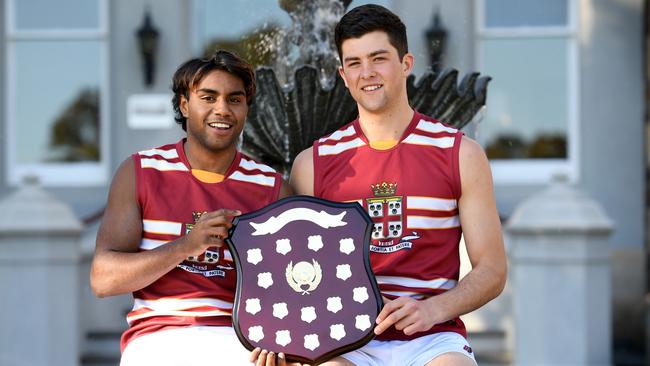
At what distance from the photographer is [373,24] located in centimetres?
308

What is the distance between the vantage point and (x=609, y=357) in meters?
7.63

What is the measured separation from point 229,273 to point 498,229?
0.76m

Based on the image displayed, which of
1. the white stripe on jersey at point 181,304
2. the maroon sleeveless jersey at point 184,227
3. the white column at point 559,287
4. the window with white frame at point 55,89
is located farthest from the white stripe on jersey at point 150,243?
the window with white frame at point 55,89


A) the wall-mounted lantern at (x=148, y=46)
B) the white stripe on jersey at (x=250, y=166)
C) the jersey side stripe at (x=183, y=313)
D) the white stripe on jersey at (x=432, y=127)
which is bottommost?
the jersey side stripe at (x=183, y=313)

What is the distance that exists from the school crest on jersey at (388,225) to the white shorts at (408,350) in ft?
0.83

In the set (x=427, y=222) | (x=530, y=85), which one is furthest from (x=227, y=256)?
(x=530, y=85)

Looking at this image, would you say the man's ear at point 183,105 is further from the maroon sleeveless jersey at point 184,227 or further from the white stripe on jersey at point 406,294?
the white stripe on jersey at point 406,294

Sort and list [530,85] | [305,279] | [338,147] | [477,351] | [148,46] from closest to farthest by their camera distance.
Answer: [305,279], [338,147], [477,351], [148,46], [530,85]

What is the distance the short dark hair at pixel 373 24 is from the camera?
10.1 feet

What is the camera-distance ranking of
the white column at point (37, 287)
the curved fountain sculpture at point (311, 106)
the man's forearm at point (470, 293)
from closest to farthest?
the man's forearm at point (470, 293) → the curved fountain sculpture at point (311, 106) → the white column at point (37, 287)

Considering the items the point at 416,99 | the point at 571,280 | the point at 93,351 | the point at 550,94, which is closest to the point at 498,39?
the point at 550,94

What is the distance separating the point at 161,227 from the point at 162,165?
0.19m

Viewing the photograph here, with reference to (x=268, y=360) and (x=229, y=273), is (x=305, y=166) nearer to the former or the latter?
(x=229, y=273)

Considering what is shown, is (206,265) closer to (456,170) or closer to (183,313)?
(183,313)
